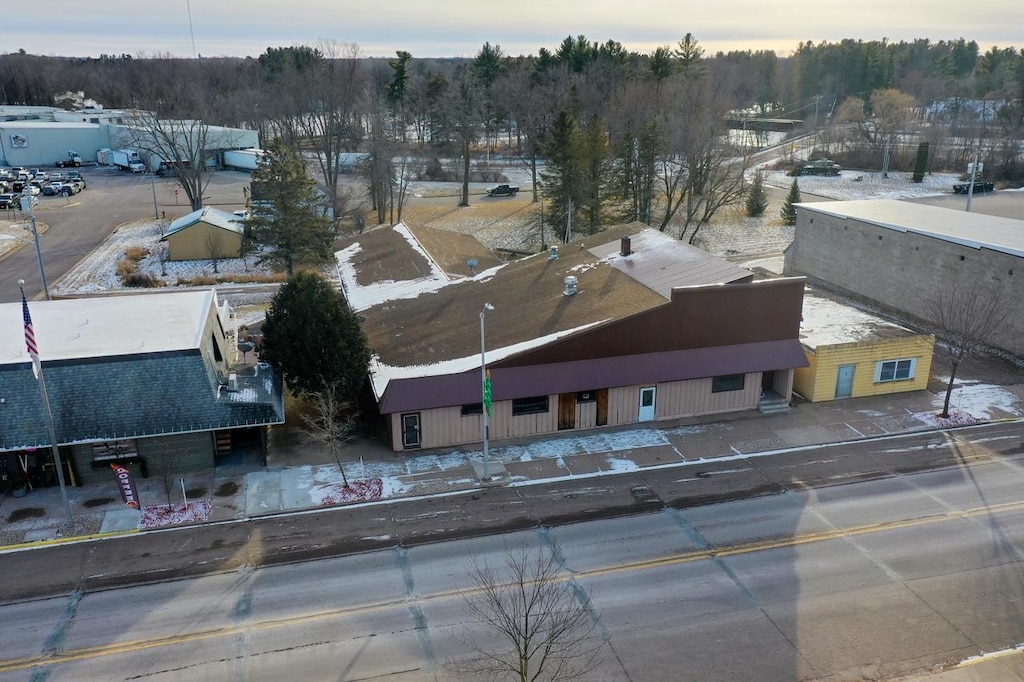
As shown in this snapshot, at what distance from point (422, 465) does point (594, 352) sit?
7.77 m

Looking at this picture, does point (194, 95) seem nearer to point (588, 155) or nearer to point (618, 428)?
point (588, 155)

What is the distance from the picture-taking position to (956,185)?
81.4 metres

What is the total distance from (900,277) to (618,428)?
2289 cm

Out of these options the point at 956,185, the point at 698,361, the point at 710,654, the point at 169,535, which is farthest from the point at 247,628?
the point at 956,185

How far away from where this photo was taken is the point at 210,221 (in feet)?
188

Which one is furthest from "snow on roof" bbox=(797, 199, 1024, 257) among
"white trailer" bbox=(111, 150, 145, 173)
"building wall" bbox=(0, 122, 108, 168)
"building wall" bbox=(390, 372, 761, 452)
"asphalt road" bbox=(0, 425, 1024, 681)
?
"building wall" bbox=(0, 122, 108, 168)

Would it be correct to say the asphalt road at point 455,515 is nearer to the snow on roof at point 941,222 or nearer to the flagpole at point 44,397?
the flagpole at point 44,397

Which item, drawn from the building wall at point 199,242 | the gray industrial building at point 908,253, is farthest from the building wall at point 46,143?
the gray industrial building at point 908,253

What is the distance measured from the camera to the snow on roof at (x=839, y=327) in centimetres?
3350

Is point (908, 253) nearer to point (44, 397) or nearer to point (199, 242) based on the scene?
point (44, 397)

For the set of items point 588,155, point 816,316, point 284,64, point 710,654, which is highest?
point 284,64

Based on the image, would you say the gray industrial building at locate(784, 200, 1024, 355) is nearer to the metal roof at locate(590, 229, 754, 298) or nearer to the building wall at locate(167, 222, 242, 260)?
the metal roof at locate(590, 229, 754, 298)

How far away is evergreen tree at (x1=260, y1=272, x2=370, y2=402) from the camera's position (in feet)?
93.1

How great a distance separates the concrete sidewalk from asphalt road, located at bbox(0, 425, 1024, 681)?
43.5 inches
